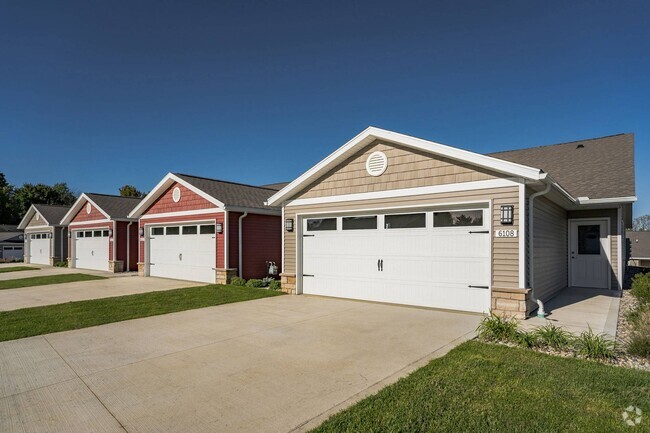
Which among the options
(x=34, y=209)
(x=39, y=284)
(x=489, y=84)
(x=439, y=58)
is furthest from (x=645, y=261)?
(x=34, y=209)

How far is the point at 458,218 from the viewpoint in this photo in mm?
7762

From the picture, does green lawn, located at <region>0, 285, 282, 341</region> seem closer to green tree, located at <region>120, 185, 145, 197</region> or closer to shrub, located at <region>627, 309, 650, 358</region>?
shrub, located at <region>627, 309, 650, 358</region>

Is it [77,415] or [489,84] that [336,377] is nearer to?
[77,415]

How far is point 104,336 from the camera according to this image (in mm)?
6066

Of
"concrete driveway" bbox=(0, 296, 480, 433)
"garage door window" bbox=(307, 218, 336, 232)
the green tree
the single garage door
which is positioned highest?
the green tree

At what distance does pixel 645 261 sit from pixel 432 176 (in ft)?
103

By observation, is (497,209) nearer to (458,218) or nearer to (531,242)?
(458,218)

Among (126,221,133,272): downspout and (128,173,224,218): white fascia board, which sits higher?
(128,173,224,218): white fascia board

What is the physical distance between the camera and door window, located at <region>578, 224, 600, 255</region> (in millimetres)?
11469

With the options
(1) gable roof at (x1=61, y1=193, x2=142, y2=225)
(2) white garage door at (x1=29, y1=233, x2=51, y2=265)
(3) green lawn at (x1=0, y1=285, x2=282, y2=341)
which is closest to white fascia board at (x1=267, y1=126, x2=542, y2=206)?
(3) green lawn at (x1=0, y1=285, x2=282, y2=341)

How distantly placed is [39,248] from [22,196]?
34319 millimetres

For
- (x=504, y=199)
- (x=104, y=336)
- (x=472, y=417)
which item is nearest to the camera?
(x=472, y=417)

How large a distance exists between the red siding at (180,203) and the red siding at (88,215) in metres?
5.63

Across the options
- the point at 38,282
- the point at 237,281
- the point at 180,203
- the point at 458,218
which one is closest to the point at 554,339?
the point at 458,218
